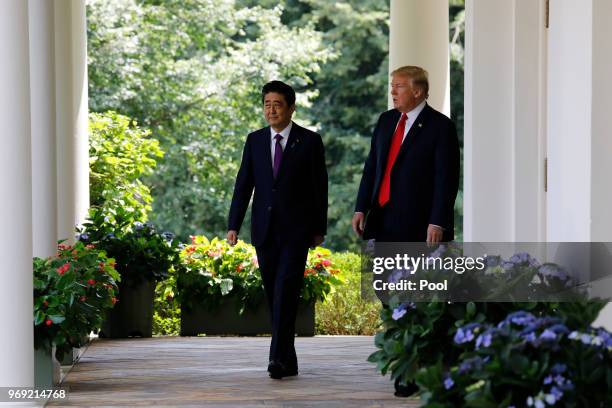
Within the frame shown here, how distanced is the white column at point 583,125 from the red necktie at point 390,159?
3.39 ft

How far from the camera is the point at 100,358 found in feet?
36.0

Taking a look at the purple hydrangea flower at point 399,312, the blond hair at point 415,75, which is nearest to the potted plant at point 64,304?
the purple hydrangea flower at point 399,312

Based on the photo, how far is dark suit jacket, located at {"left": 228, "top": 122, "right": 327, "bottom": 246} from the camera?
9.48m

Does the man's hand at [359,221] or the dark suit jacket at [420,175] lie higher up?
the dark suit jacket at [420,175]

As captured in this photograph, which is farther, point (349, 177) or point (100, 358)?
point (349, 177)

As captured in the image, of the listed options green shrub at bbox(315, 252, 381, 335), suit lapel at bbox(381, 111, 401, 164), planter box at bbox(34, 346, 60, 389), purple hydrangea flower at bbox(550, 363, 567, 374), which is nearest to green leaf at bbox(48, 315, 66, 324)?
planter box at bbox(34, 346, 60, 389)

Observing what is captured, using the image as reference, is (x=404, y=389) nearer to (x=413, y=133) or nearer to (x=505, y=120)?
(x=413, y=133)

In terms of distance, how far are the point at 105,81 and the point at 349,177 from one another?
6.56m

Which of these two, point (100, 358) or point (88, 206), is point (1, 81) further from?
point (88, 206)

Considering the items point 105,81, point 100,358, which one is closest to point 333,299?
point 100,358

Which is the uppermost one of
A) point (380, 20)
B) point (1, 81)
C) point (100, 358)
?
point (380, 20)

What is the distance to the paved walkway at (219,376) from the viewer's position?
852 cm

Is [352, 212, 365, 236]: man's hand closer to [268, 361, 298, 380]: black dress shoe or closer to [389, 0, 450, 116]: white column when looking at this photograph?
[268, 361, 298, 380]: black dress shoe

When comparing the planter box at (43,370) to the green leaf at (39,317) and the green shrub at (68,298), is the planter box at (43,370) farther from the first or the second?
the green leaf at (39,317)
